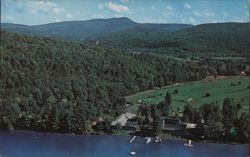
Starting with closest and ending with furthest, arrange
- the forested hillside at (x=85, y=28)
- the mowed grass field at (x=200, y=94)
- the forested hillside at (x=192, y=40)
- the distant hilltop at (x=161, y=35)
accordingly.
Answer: the mowed grass field at (x=200, y=94)
the forested hillside at (x=192, y=40)
the distant hilltop at (x=161, y=35)
the forested hillside at (x=85, y=28)

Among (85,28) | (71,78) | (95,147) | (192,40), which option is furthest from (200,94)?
(85,28)

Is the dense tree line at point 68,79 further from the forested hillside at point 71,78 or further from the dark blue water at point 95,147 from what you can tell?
the dark blue water at point 95,147

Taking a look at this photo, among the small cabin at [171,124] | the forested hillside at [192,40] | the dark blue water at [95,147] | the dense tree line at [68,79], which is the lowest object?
the dark blue water at [95,147]

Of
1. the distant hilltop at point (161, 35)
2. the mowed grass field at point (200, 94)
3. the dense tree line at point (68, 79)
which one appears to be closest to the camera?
the mowed grass field at point (200, 94)

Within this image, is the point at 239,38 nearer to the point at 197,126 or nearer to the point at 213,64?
the point at 213,64

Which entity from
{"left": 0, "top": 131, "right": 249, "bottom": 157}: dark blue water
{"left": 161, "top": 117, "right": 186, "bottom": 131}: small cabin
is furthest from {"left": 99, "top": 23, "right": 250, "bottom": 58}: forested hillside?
{"left": 0, "top": 131, "right": 249, "bottom": 157}: dark blue water

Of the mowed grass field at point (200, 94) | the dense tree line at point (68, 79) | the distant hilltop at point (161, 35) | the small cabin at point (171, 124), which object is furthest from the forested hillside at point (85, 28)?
the small cabin at point (171, 124)

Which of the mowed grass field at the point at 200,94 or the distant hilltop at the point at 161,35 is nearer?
the mowed grass field at the point at 200,94
